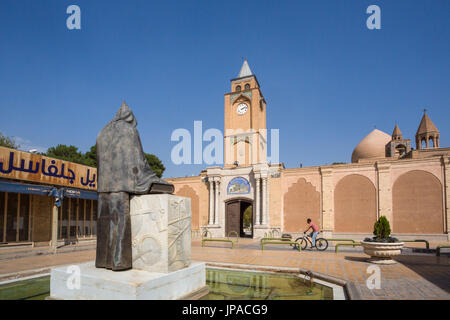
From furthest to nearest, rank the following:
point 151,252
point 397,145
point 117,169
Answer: point 397,145 < point 117,169 < point 151,252

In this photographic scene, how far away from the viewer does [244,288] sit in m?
5.62

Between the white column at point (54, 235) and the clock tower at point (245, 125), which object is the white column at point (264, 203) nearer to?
the clock tower at point (245, 125)

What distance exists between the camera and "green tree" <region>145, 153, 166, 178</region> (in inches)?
1454

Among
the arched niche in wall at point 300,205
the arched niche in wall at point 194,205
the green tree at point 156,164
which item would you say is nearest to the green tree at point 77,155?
the green tree at point 156,164

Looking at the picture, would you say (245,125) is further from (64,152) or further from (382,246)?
(64,152)

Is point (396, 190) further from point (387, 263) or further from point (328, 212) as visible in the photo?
point (387, 263)

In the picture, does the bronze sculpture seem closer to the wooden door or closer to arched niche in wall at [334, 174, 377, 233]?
arched niche in wall at [334, 174, 377, 233]

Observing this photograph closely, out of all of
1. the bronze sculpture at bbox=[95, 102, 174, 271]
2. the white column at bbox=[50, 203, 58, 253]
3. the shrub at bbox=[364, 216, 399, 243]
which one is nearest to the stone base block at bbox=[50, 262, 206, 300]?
the bronze sculpture at bbox=[95, 102, 174, 271]

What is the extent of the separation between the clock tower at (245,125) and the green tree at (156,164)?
14.6m

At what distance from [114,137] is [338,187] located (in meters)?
19.1

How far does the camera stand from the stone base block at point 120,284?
391 centimetres

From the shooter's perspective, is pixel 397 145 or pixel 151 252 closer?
pixel 151 252

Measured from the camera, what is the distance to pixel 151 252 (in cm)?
453
